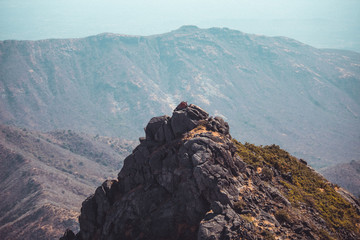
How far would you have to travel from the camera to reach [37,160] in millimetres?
198125

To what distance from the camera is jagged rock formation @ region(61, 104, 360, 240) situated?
29.7 m

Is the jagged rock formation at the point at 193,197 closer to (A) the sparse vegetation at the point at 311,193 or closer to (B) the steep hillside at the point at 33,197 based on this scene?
(A) the sparse vegetation at the point at 311,193

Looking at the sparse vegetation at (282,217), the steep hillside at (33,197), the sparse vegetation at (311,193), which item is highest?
the sparse vegetation at (282,217)

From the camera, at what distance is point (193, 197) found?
3117cm

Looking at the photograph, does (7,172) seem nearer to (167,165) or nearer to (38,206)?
(38,206)

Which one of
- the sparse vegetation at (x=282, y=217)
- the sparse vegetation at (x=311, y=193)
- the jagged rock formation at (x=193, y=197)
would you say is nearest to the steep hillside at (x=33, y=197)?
the jagged rock formation at (x=193, y=197)

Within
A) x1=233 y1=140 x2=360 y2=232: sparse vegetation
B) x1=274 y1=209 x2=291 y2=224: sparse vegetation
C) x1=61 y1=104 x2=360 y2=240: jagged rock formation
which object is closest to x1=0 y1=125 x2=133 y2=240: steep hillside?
x1=61 y1=104 x2=360 y2=240: jagged rock formation

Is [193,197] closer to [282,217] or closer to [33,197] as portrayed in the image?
[282,217]

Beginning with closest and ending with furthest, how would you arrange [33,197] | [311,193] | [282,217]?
[282,217] < [311,193] < [33,197]

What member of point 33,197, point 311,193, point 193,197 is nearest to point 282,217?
point 193,197

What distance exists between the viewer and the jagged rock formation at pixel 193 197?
29.7 meters

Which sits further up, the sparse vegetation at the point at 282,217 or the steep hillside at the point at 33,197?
the sparse vegetation at the point at 282,217

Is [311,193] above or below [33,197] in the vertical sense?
above

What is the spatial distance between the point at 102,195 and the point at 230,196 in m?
19.3
